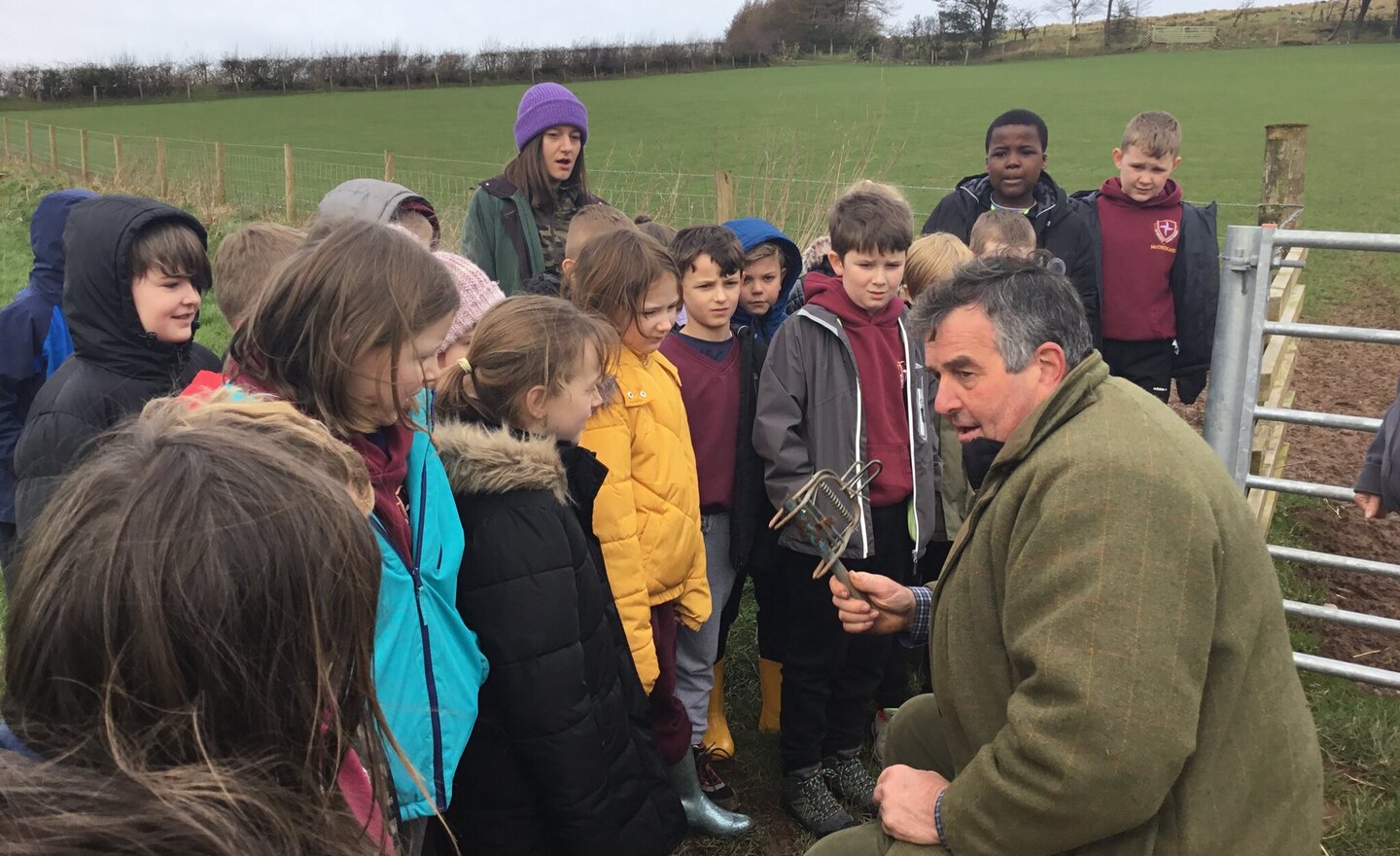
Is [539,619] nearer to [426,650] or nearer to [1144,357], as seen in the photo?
[426,650]

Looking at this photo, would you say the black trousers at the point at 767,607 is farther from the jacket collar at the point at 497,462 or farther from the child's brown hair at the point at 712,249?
the jacket collar at the point at 497,462

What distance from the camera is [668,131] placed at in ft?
98.6

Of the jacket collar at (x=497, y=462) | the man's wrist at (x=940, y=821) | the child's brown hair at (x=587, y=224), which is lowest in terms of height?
the man's wrist at (x=940, y=821)

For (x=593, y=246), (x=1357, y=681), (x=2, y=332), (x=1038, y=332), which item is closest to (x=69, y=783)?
(x=1038, y=332)

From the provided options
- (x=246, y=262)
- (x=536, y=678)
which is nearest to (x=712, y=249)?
(x=246, y=262)

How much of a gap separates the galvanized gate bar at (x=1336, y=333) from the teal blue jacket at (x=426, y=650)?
302 cm

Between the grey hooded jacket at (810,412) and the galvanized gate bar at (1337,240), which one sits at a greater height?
the galvanized gate bar at (1337,240)

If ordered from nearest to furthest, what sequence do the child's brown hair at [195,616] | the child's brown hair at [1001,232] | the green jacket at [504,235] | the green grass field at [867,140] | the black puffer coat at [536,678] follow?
the child's brown hair at [195,616] < the black puffer coat at [536,678] < the green grass field at [867,140] < the child's brown hair at [1001,232] < the green jacket at [504,235]

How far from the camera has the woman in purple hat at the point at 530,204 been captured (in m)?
4.14

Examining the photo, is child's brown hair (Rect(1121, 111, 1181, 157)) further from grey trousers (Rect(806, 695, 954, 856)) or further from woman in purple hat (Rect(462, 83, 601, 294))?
grey trousers (Rect(806, 695, 954, 856))

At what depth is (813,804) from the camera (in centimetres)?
325

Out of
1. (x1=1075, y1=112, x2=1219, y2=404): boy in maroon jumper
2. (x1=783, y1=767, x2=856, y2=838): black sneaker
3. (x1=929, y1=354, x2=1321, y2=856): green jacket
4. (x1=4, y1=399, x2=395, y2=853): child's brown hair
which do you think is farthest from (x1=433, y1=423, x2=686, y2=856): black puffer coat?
(x1=1075, y1=112, x2=1219, y2=404): boy in maroon jumper

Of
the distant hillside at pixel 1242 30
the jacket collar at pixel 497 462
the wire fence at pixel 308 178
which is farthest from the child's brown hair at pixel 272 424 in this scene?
the distant hillside at pixel 1242 30

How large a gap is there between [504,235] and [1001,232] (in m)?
2.06
